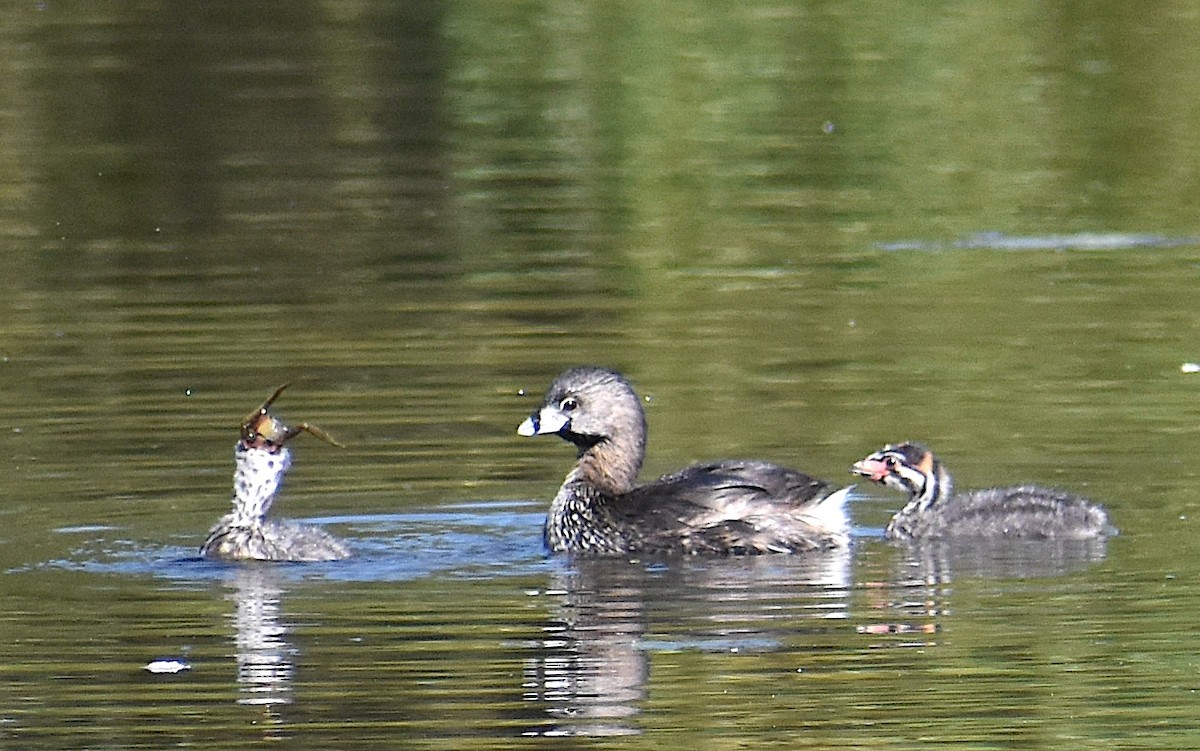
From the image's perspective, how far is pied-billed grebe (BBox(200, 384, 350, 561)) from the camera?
10.4 m

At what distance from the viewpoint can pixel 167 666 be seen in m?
8.75

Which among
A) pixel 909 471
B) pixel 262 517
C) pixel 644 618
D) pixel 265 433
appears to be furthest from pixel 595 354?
pixel 644 618

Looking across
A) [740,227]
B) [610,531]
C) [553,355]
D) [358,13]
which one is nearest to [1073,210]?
[740,227]

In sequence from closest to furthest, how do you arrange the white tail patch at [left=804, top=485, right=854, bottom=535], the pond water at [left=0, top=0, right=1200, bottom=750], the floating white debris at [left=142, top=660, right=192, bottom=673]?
the pond water at [left=0, top=0, right=1200, bottom=750], the floating white debris at [left=142, top=660, right=192, bottom=673], the white tail patch at [left=804, top=485, right=854, bottom=535]

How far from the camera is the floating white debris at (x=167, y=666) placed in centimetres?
872

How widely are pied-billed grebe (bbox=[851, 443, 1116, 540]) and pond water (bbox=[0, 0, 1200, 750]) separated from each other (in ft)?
0.56

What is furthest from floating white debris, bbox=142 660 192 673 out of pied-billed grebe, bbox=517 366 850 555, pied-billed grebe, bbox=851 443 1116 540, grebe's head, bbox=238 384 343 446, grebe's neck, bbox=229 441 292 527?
pied-billed grebe, bbox=851 443 1116 540

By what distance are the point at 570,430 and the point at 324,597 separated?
186cm

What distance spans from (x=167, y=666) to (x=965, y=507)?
3.30 metres

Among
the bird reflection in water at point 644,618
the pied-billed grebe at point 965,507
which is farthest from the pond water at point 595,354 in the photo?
the pied-billed grebe at point 965,507

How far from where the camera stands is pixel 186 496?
455 inches

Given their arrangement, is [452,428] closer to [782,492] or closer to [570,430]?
[570,430]

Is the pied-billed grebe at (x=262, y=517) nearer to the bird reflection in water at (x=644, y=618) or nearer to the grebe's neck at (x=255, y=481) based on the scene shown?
the grebe's neck at (x=255, y=481)

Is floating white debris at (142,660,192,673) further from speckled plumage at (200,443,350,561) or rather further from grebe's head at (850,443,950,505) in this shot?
grebe's head at (850,443,950,505)
